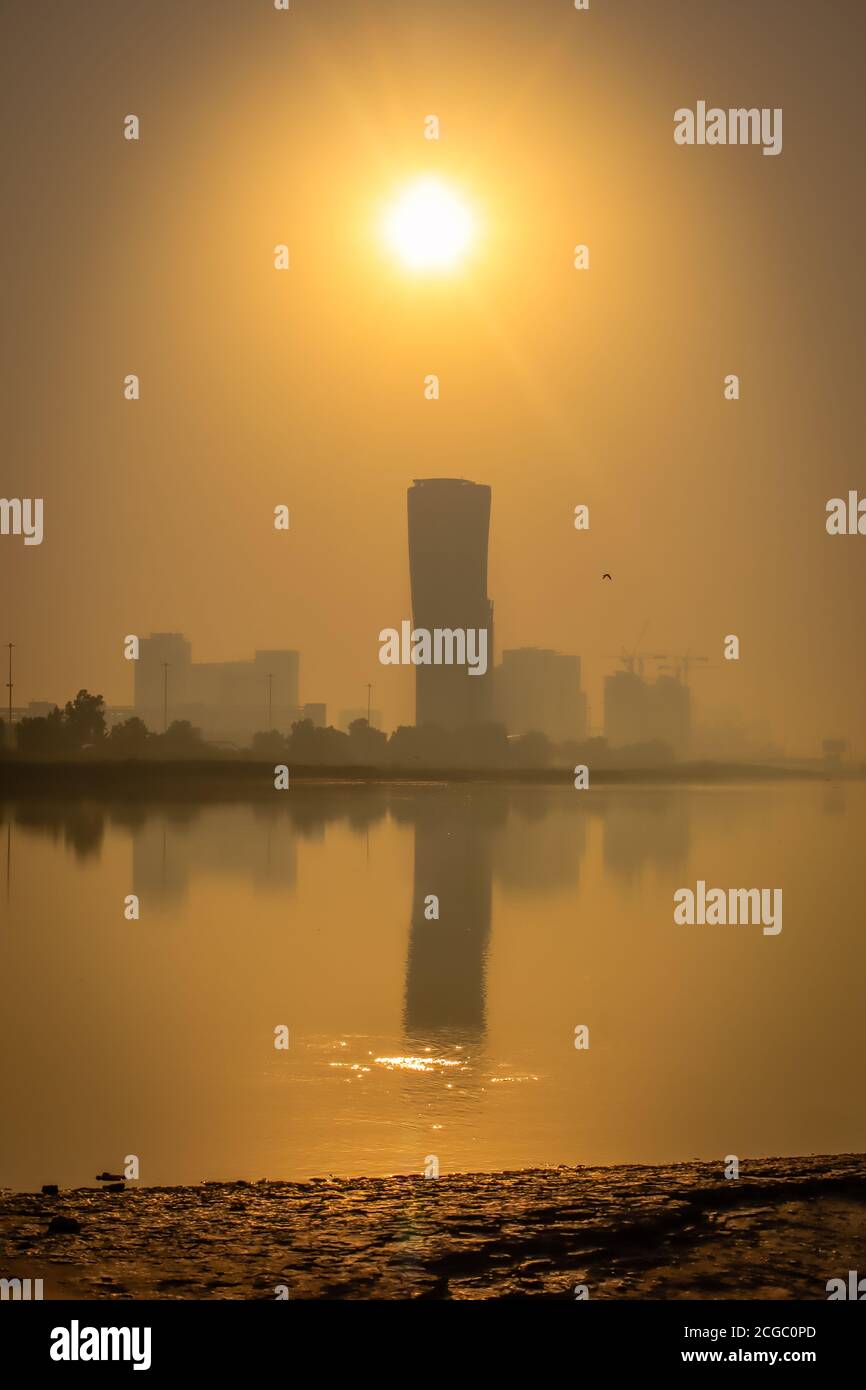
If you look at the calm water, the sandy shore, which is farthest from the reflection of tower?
the sandy shore

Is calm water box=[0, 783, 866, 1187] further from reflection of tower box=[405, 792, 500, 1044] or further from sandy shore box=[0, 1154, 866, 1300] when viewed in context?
sandy shore box=[0, 1154, 866, 1300]

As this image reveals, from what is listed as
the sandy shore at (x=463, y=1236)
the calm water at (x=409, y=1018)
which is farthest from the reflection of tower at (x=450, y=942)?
the sandy shore at (x=463, y=1236)

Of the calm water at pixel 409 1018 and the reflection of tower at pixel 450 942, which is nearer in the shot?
the calm water at pixel 409 1018

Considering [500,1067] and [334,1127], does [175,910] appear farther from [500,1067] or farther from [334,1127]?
[334,1127]

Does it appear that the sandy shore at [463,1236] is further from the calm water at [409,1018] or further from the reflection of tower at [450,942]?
the reflection of tower at [450,942]

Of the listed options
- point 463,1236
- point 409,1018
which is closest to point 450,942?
point 409,1018

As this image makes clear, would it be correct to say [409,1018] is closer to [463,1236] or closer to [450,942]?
[450,942]
